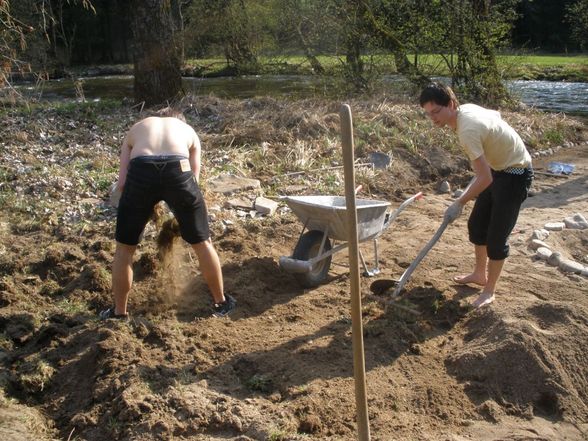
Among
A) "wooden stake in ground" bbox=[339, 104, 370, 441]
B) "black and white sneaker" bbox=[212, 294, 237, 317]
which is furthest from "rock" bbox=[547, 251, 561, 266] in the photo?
"wooden stake in ground" bbox=[339, 104, 370, 441]

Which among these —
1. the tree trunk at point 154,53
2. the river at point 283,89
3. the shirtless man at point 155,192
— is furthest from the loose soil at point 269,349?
the river at point 283,89

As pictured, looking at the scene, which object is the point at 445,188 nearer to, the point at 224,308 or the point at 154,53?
the point at 224,308

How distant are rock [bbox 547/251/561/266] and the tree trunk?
684cm

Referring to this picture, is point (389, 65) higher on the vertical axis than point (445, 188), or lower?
higher

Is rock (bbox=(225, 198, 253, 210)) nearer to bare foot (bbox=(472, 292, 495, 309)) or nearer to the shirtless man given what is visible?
the shirtless man

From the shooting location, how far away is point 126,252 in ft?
15.6

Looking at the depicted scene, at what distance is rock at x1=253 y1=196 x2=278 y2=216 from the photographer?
23.5 feet

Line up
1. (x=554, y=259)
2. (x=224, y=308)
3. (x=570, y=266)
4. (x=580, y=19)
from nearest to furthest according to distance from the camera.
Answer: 1. (x=224, y=308)
2. (x=570, y=266)
3. (x=554, y=259)
4. (x=580, y=19)

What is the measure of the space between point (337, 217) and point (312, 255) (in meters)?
0.57

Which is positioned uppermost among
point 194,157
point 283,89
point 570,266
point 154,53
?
point 154,53

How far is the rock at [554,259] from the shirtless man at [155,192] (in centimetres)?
310

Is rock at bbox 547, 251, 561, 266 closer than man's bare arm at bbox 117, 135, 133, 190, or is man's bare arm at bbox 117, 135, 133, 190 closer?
man's bare arm at bbox 117, 135, 133, 190

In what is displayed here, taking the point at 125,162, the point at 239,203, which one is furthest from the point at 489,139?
the point at 239,203

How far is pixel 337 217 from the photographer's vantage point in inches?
204
